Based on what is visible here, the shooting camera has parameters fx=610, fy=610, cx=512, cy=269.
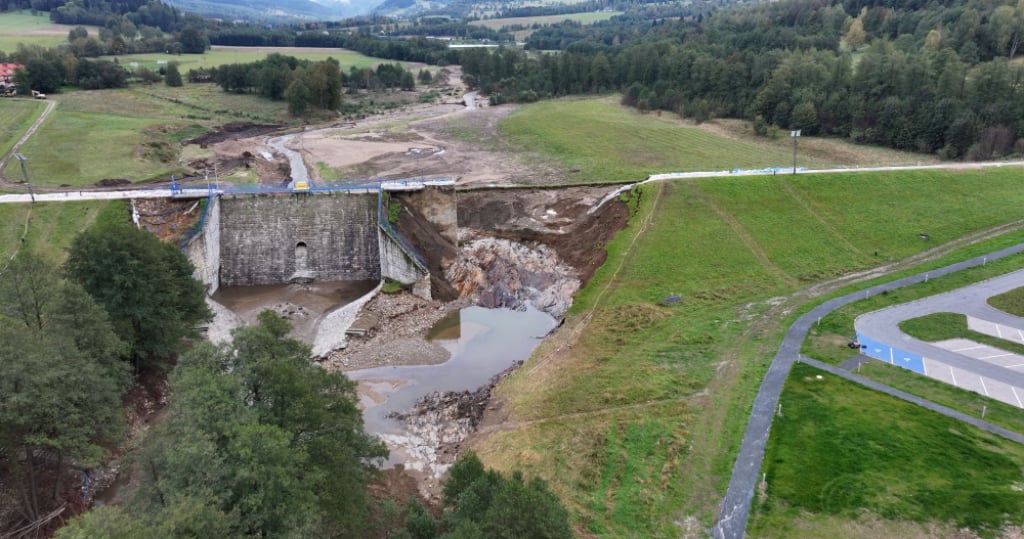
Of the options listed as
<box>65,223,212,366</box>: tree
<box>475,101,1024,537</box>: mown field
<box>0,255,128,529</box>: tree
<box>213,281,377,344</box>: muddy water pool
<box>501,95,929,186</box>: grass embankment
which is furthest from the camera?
<box>501,95,929,186</box>: grass embankment

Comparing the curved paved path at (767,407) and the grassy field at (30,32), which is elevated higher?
the grassy field at (30,32)

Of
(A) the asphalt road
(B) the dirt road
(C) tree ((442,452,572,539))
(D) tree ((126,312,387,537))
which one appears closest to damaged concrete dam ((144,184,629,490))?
(D) tree ((126,312,387,537))

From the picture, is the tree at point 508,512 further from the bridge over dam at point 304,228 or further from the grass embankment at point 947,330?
the bridge over dam at point 304,228

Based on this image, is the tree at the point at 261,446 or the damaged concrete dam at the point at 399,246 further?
the damaged concrete dam at the point at 399,246

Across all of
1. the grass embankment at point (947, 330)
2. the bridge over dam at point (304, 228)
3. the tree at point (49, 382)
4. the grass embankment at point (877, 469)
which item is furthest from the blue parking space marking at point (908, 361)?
the tree at point (49, 382)

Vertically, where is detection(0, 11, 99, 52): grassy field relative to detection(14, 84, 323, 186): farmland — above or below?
above

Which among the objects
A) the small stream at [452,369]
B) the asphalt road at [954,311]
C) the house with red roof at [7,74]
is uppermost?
the house with red roof at [7,74]

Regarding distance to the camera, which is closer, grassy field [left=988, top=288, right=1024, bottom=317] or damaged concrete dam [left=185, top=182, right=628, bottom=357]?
grassy field [left=988, top=288, right=1024, bottom=317]

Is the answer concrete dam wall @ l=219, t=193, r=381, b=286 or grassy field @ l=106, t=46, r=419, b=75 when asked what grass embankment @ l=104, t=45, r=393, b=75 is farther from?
concrete dam wall @ l=219, t=193, r=381, b=286
